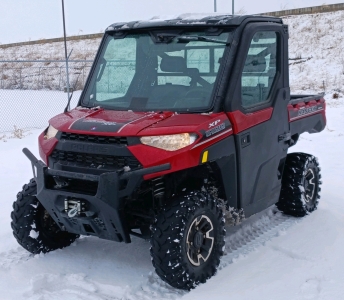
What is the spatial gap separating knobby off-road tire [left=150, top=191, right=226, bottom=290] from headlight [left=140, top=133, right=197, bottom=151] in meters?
0.41

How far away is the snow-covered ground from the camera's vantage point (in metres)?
3.91

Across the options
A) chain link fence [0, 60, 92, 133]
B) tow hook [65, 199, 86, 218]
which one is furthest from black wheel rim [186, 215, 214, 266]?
chain link fence [0, 60, 92, 133]

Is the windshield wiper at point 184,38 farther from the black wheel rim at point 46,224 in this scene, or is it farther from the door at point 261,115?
the black wheel rim at point 46,224

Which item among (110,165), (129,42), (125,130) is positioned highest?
(129,42)

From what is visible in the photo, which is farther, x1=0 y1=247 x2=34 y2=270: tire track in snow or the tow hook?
x1=0 y1=247 x2=34 y2=270: tire track in snow

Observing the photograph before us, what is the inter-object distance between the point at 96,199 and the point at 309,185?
9.31ft

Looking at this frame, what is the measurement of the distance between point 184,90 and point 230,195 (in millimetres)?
913

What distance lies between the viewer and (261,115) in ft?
15.0

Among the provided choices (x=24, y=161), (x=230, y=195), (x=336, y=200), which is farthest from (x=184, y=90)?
(x=24, y=161)

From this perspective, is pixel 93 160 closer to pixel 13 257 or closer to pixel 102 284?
pixel 102 284

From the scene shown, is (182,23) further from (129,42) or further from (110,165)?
(110,165)

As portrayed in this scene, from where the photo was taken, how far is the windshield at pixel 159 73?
4312 millimetres

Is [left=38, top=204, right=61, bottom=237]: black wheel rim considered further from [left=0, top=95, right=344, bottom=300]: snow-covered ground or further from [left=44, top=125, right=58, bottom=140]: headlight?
[left=44, top=125, right=58, bottom=140]: headlight

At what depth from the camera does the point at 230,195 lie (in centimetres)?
432
